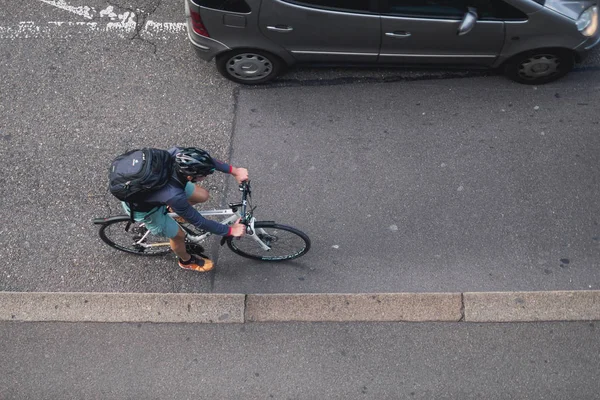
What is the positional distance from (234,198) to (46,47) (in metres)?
3.20

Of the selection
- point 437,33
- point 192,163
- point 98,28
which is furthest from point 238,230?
point 98,28

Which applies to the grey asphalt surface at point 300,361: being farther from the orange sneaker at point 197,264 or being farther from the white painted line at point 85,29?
the white painted line at point 85,29

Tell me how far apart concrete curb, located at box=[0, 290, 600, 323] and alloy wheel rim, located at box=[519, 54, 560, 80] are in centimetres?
256

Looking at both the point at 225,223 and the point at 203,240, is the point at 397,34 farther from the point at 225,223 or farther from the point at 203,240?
the point at 203,240

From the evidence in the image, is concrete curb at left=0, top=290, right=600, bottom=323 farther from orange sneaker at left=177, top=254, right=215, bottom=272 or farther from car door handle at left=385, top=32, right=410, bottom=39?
car door handle at left=385, top=32, right=410, bottom=39

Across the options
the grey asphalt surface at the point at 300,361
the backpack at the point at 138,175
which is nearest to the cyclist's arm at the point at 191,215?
the backpack at the point at 138,175

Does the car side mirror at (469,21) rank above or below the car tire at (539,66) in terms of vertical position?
above

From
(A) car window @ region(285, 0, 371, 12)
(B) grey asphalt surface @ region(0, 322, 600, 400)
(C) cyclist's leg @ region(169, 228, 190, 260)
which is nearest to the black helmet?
(C) cyclist's leg @ region(169, 228, 190, 260)

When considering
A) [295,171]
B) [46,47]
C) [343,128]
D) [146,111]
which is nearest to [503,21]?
[343,128]

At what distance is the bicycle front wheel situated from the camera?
5090mm

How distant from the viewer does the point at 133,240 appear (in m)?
5.36

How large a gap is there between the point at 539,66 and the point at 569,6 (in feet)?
2.21

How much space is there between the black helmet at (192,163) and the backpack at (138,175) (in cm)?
11

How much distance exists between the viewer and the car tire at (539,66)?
19.9 feet
